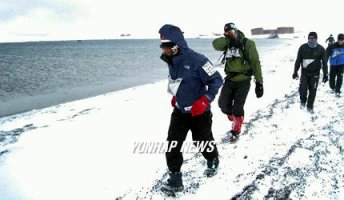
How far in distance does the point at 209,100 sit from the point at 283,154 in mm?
1948

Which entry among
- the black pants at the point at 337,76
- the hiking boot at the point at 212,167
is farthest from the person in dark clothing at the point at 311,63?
the hiking boot at the point at 212,167

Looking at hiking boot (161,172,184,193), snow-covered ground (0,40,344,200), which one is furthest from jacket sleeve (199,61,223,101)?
snow-covered ground (0,40,344,200)

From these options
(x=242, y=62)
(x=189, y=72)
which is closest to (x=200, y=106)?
(x=189, y=72)

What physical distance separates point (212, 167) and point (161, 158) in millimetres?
1066

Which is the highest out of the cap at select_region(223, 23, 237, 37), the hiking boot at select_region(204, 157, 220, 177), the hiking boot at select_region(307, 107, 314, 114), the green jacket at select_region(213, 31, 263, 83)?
the cap at select_region(223, 23, 237, 37)

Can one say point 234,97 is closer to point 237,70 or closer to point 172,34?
point 237,70

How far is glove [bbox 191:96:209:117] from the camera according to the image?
12.1ft

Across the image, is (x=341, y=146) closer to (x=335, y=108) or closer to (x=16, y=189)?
(x=335, y=108)

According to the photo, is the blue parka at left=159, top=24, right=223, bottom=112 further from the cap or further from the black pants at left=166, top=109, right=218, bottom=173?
the cap

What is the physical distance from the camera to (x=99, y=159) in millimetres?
5367

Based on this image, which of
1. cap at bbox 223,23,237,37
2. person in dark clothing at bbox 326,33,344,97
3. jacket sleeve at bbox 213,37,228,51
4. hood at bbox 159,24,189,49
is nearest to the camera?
hood at bbox 159,24,189,49

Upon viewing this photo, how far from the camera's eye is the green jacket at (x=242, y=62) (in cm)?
532

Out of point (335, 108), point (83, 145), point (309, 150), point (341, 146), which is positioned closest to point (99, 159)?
point (83, 145)

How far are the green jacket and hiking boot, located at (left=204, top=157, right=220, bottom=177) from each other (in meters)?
1.69
